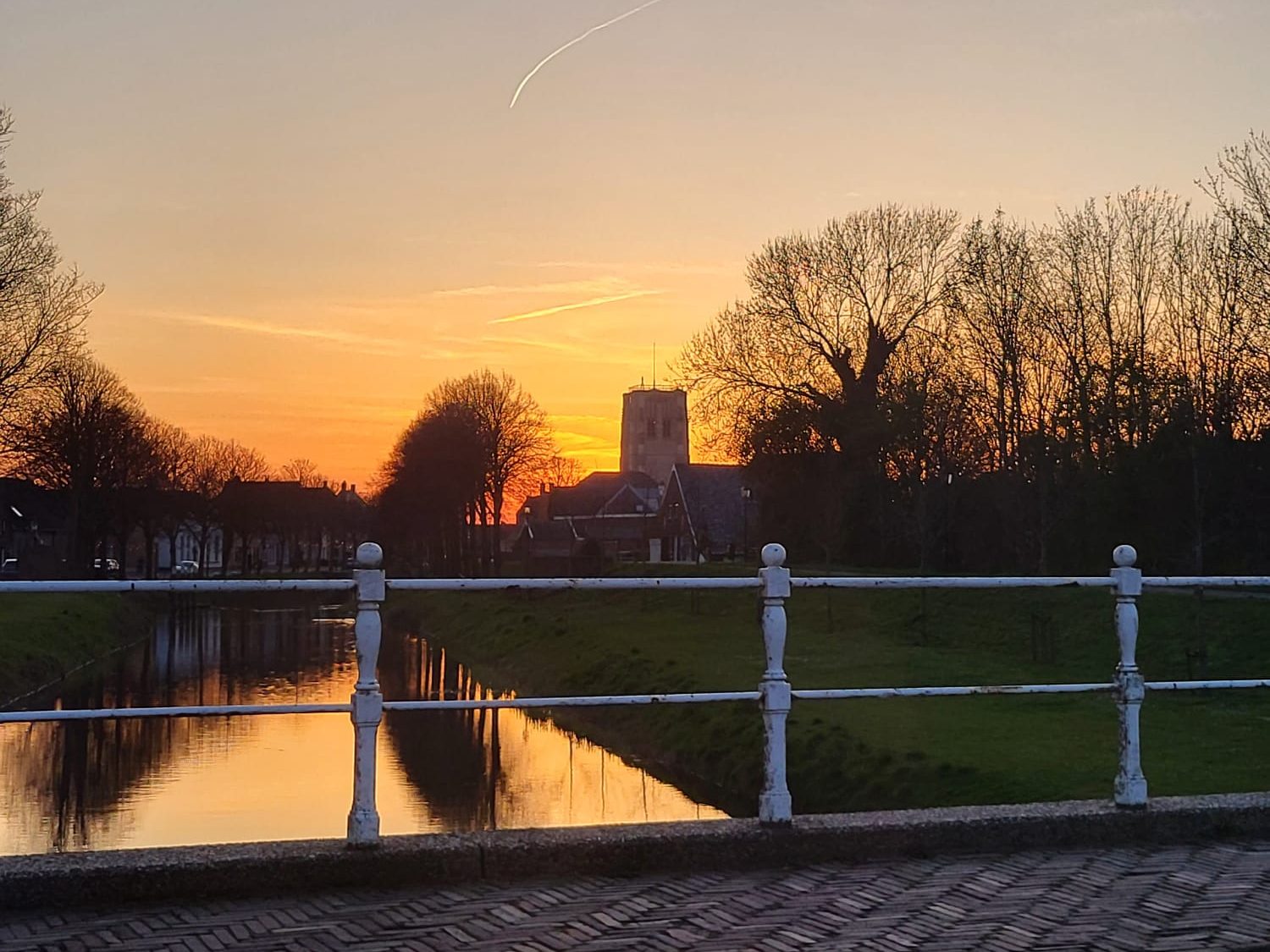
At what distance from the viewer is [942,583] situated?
21.8 feet

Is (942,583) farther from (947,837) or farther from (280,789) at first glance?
(280,789)

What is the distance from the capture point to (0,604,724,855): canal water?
56.3ft

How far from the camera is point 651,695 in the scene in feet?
20.6

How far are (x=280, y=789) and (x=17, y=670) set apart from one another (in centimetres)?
1583

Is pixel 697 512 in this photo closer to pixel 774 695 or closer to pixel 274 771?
pixel 274 771

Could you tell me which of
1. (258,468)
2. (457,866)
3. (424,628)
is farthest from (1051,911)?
(258,468)

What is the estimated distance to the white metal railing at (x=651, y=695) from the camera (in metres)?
5.55

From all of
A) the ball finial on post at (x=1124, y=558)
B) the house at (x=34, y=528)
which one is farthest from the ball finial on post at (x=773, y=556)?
the house at (x=34, y=528)

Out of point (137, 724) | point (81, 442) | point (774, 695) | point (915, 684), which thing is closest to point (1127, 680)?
point (774, 695)

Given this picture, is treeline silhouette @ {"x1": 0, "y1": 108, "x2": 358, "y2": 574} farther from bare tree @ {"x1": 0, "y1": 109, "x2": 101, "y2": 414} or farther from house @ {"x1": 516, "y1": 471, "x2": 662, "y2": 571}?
house @ {"x1": 516, "y1": 471, "x2": 662, "y2": 571}

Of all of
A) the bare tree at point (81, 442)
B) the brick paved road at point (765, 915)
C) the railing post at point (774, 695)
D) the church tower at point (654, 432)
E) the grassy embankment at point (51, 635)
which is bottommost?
the grassy embankment at point (51, 635)

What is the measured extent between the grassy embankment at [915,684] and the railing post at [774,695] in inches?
294

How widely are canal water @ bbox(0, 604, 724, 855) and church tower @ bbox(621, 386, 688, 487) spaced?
118 metres

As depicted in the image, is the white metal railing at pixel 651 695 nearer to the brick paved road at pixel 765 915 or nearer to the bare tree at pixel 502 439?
the brick paved road at pixel 765 915
